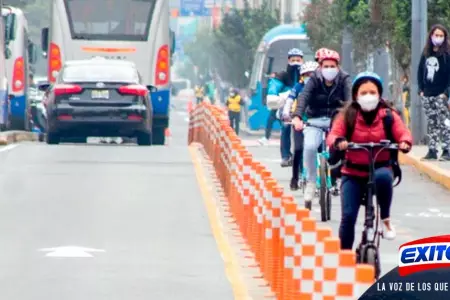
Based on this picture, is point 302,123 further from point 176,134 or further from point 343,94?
point 176,134

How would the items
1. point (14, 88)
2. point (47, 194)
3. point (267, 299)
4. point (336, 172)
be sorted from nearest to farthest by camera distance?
point (267, 299) → point (336, 172) → point (47, 194) → point (14, 88)

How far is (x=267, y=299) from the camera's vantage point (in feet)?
39.7

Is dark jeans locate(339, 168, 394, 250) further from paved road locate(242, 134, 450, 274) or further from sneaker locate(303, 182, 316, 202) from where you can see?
sneaker locate(303, 182, 316, 202)

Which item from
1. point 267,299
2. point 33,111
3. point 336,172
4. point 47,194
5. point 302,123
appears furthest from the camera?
point 33,111

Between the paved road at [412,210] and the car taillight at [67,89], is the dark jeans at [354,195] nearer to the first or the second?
the paved road at [412,210]

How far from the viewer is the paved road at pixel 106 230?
42.4 feet

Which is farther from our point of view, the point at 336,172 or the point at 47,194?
the point at 47,194

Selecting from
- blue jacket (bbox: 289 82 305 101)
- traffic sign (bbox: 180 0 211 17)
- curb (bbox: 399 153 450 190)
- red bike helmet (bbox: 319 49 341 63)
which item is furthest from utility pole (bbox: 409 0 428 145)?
traffic sign (bbox: 180 0 211 17)

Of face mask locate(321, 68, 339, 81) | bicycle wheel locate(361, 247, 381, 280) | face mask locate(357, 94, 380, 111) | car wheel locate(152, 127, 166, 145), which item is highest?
face mask locate(357, 94, 380, 111)

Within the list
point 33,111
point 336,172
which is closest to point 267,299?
point 336,172

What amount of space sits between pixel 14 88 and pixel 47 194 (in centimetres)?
2315

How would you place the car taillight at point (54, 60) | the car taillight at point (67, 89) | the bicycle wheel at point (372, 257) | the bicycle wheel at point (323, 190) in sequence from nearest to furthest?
the bicycle wheel at point (372, 257), the bicycle wheel at point (323, 190), the car taillight at point (67, 89), the car taillight at point (54, 60)

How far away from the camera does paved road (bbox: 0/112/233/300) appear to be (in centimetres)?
1292

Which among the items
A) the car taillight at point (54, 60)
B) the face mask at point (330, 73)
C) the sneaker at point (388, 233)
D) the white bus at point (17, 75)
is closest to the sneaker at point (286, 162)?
the face mask at point (330, 73)
